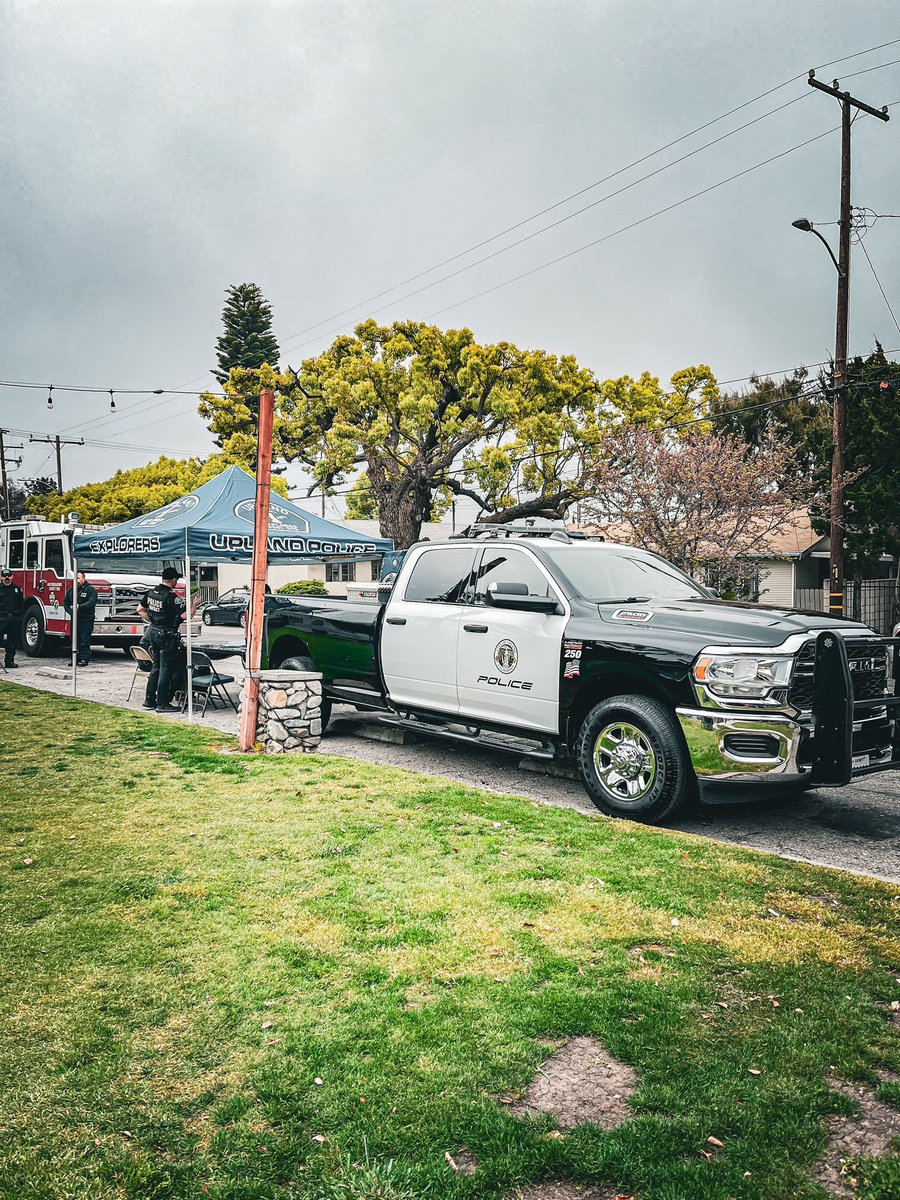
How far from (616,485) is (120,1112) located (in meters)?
16.7

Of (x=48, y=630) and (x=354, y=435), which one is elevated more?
(x=354, y=435)

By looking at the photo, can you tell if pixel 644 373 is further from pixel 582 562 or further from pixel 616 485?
pixel 582 562

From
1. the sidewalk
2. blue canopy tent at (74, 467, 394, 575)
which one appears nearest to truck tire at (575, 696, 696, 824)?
the sidewalk

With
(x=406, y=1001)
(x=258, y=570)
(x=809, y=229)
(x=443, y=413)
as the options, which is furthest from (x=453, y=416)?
(x=406, y=1001)

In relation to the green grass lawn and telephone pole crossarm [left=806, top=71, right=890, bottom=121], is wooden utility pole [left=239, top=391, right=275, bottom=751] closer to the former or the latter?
the green grass lawn

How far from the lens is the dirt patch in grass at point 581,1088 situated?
109 inches

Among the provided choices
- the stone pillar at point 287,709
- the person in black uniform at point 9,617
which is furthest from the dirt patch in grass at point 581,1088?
the person in black uniform at point 9,617

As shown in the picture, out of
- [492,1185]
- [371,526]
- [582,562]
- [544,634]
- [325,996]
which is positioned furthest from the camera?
[371,526]

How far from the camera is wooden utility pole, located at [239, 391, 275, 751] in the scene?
8539 millimetres

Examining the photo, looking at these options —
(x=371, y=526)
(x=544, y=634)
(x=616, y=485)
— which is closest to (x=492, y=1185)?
(x=544, y=634)

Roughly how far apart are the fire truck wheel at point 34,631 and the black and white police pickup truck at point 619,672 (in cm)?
1208

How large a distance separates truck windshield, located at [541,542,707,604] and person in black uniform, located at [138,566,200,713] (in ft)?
19.5

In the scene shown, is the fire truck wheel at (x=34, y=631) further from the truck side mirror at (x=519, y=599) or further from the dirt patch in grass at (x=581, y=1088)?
the dirt patch in grass at (x=581, y=1088)

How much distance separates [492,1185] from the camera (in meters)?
2.46
